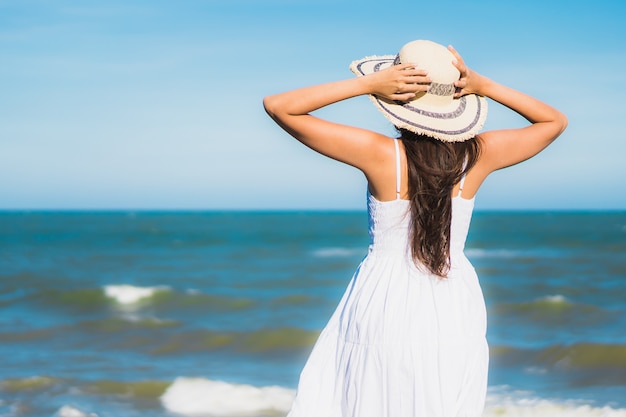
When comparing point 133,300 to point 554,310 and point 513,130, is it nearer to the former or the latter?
point 554,310

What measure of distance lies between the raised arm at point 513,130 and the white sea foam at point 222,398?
15.7 ft

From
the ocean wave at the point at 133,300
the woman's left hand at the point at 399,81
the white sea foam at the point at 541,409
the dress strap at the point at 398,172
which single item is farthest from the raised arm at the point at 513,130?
the ocean wave at the point at 133,300

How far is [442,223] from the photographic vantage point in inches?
95.0

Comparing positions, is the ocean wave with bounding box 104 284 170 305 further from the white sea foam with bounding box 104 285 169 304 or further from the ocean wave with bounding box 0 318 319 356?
the ocean wave with bounding box 0 318 319 356

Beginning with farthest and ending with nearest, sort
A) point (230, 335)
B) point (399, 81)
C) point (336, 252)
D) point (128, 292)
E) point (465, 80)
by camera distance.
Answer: point (336, 252)
point (128, 292)
point (230, 335)
point (465, 80)
point (399, 81)

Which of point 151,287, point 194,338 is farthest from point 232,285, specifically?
point 194,338

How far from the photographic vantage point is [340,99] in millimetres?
2324

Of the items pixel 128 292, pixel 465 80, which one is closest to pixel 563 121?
pixel 465 80

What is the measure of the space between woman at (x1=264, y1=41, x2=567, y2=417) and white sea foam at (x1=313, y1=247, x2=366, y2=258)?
21.8 m

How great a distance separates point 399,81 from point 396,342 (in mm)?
775

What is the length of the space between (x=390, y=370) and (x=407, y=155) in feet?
2.13

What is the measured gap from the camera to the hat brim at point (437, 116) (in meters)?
2.29

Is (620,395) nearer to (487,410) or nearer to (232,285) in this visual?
(487,410)

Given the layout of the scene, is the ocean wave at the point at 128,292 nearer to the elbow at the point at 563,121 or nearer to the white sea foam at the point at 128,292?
Answer: the white sea foam at the point at 128,292
